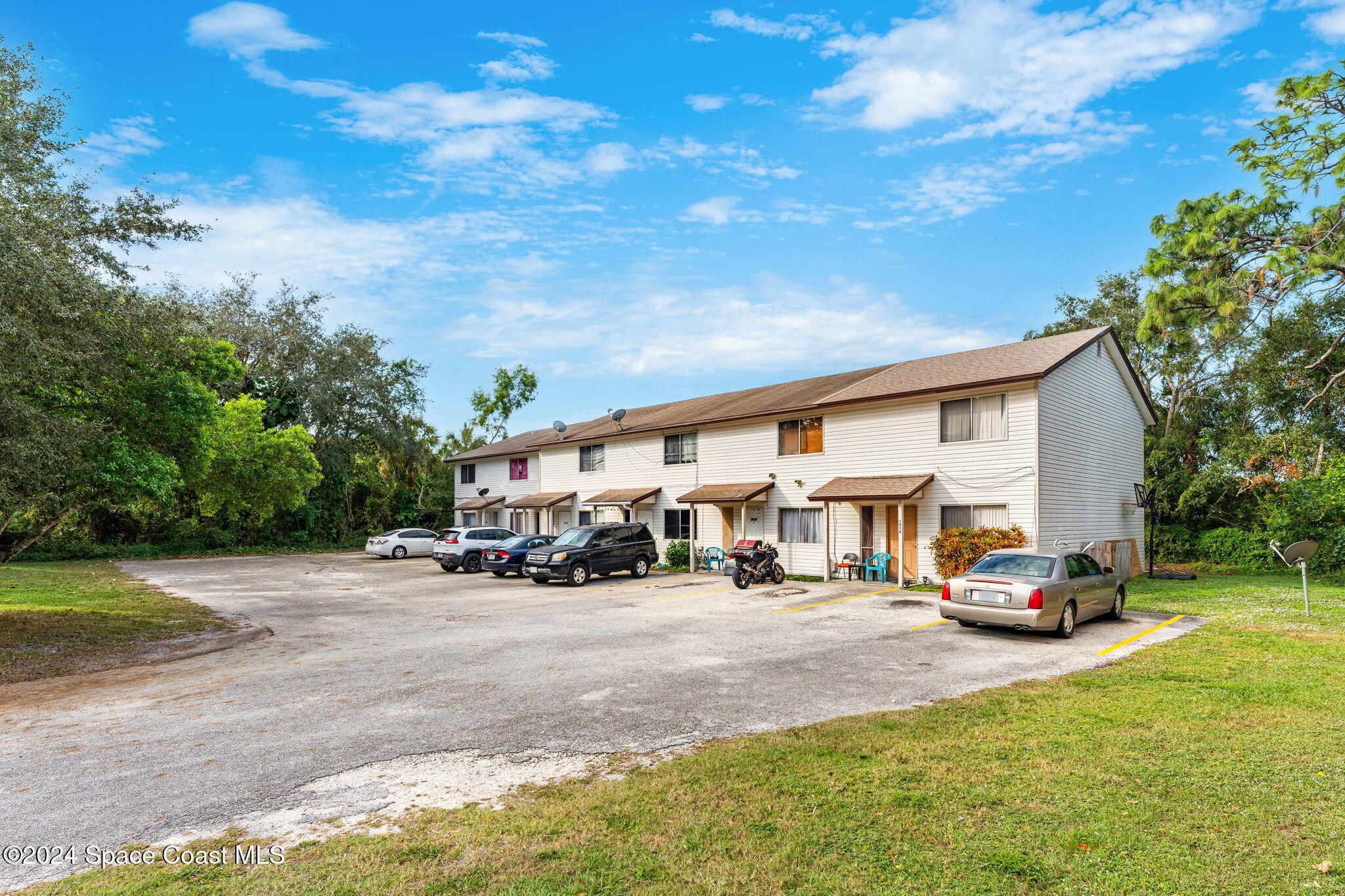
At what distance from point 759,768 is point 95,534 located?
4204cm

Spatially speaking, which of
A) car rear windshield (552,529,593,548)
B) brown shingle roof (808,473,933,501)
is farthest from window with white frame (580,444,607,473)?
brown shingle roof (808,473,933,501)

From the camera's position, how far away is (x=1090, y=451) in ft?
66.1

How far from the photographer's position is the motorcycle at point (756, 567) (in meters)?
19.4

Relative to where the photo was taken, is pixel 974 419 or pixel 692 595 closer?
pixel 692 595

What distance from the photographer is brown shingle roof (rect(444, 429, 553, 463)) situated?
1442 inches

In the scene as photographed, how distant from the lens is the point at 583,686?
844 centimetres

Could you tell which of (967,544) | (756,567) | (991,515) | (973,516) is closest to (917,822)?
(967,544)

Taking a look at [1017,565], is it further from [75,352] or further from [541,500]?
[541,500]

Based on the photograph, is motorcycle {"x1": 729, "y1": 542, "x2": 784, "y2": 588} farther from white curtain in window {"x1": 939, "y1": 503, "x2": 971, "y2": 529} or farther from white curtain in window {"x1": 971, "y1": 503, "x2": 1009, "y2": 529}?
white curtain in window {"x1": 971, "y1": 503, "x2": 1009, "y2": 529}

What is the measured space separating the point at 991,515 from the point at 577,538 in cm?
1178

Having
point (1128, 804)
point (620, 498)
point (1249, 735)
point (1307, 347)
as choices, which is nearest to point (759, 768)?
point (1128, 804)

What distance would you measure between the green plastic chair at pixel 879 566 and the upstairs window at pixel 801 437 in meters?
3.91

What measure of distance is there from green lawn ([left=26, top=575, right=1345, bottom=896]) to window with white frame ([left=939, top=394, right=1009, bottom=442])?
11960mm

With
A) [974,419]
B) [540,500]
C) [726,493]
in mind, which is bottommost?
[540,500]
